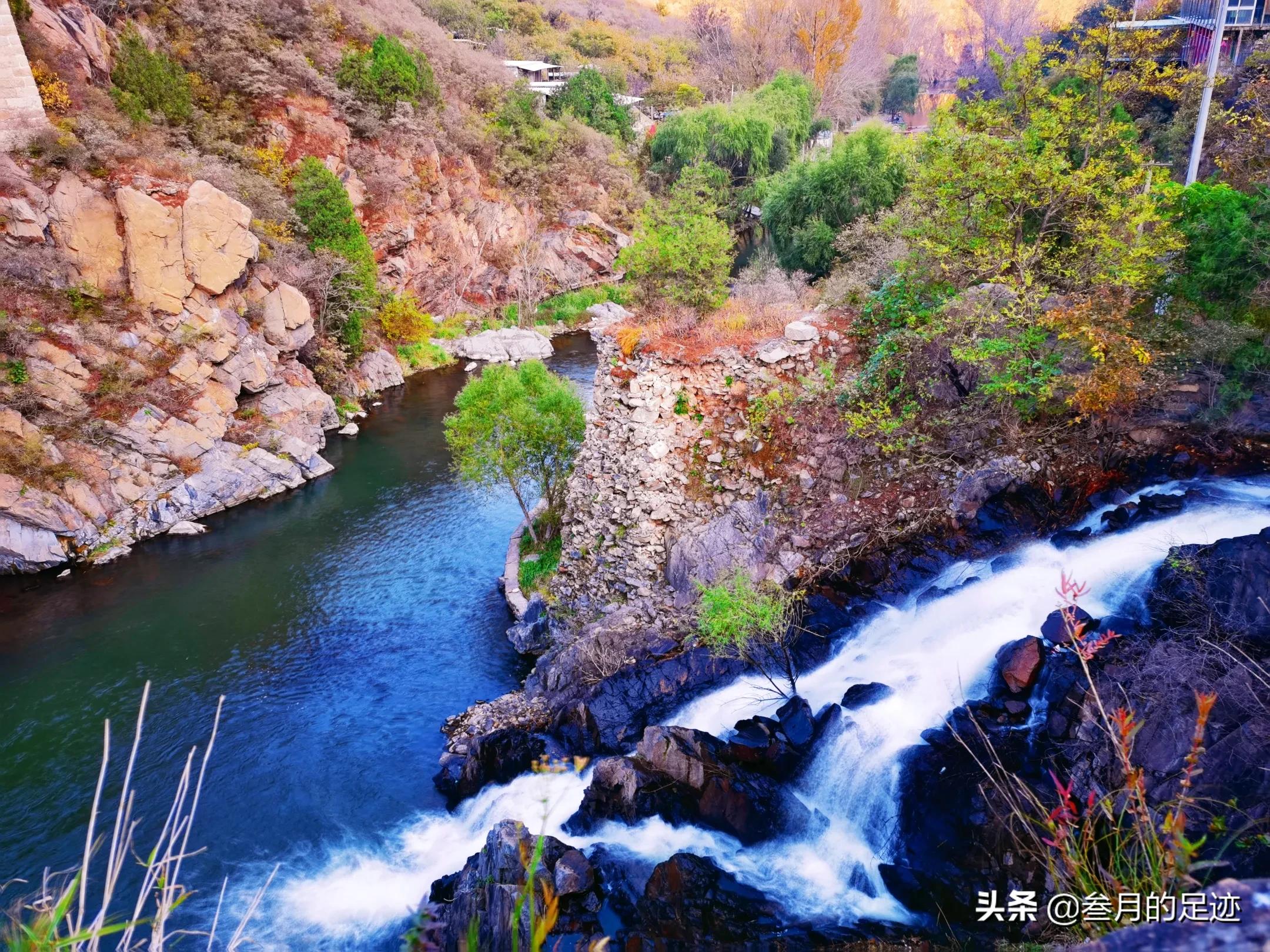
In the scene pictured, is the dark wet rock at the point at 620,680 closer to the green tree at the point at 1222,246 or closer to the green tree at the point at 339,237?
the green tree at the point at 1222,246

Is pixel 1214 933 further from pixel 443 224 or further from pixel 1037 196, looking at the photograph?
pixel 443 224

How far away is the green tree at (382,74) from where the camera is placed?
1661 inches

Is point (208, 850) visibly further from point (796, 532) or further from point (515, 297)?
point (515, 297)

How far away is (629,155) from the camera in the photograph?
199 ft

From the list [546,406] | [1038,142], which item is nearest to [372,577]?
[546,406]

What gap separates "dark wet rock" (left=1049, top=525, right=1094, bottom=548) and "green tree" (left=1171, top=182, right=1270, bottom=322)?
18.1 feet

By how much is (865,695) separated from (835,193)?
23.6 meters

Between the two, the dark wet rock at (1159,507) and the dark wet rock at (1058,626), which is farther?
the dark wet rock at (1159,507)

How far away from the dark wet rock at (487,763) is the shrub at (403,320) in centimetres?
3011

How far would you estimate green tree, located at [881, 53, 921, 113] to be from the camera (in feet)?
215

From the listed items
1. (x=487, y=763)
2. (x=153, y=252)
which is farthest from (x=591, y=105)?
(x=487, y=763)

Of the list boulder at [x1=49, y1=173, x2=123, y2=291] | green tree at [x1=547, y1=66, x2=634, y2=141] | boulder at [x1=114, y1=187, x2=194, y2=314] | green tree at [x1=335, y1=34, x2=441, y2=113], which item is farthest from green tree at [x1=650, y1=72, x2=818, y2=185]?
boulder at [x1=49, y1=173, x2=123, y2=291]

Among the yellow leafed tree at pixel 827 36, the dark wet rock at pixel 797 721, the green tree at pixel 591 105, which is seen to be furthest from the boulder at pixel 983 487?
the yellow leafed tree at pixel 827 36

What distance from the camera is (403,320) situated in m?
41.8
